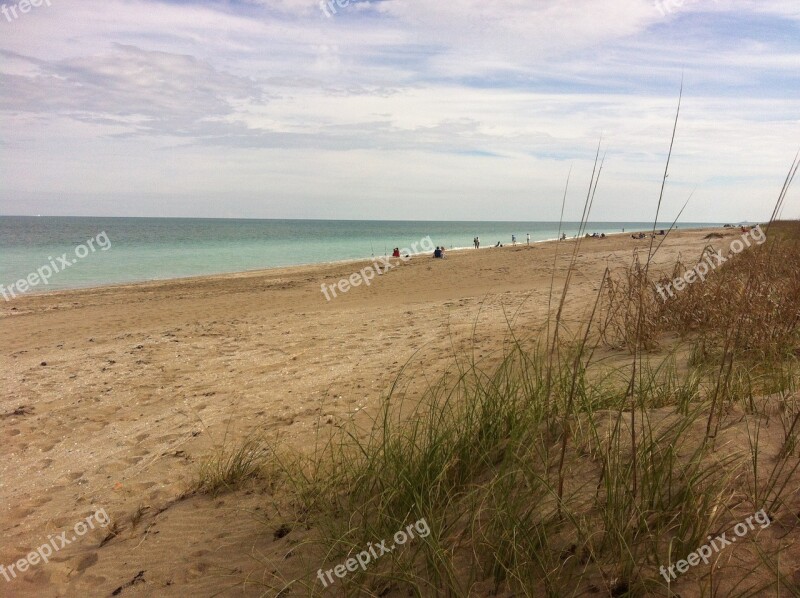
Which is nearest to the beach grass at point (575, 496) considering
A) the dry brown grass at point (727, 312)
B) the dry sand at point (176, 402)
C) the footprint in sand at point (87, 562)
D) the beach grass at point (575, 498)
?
the beach grass at point (575, 498)

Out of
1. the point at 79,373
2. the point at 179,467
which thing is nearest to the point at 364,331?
the point at 79,373

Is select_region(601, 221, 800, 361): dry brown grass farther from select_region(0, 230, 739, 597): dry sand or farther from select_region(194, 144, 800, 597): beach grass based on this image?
select_region(0, 230, 739, 597): dry sand

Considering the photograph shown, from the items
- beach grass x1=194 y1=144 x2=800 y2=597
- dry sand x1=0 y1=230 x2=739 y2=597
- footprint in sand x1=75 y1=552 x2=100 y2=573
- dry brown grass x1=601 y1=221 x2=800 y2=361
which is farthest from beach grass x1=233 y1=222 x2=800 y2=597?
footprint in sand x1=75 y1=552 x2=100 y2=573

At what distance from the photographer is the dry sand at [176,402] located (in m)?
3.03

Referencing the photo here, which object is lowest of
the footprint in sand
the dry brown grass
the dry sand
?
the footprint in sand

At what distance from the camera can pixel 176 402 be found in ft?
19.1

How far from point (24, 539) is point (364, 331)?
18.9 feet

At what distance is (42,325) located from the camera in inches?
436

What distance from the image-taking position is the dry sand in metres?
3.03

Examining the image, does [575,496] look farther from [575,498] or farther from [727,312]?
[727,312]

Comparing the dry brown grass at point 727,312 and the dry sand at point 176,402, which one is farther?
the dry brown grass at point 727,312

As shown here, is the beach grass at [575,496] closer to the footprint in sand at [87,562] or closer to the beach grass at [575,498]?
the beach grass at [575,498]

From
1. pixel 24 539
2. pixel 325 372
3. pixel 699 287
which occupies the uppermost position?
pixel 699 287

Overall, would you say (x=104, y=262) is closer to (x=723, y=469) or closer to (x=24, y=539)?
(x=24, y=539)
